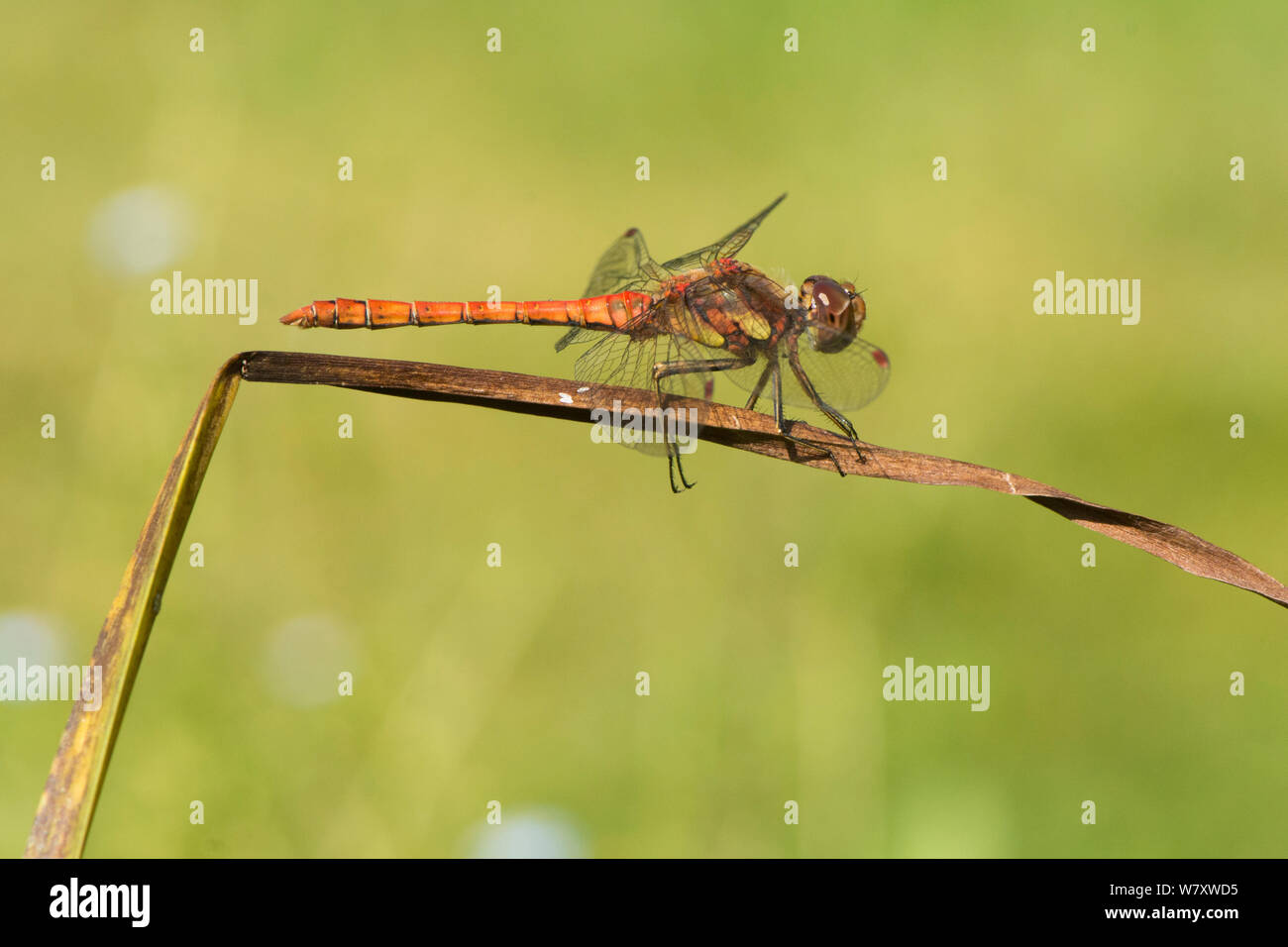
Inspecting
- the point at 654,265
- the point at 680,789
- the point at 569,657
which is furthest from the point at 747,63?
the point at 680,789

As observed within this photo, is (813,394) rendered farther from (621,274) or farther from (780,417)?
(621,274)

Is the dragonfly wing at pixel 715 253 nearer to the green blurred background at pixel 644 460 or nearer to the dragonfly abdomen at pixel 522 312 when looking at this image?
the dragonfly abdomen at pixel 522 312

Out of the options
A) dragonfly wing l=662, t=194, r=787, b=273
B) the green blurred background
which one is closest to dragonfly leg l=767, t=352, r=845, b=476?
dragonfly wing l=662, t=194, r=787, b=273

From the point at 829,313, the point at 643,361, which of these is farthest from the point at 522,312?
the point at 829,313

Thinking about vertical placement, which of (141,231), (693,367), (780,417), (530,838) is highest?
(141,231)

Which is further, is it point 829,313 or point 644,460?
point 644,460

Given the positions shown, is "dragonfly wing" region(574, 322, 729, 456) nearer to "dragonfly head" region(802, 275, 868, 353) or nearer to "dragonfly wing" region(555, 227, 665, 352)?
"dragonfly wing" region(555, 227, 665, 352)
